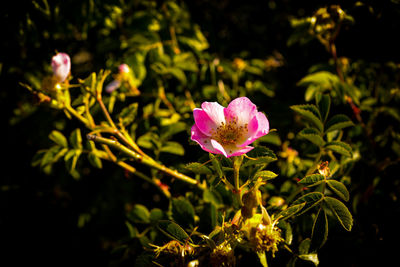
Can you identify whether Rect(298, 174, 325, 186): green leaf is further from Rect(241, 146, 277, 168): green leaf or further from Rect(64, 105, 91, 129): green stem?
Rect(64, 105, 91, 129): green stem

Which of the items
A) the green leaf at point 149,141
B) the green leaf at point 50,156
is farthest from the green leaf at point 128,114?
the green leaf at point 50,156

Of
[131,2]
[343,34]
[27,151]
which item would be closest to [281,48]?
[343,34]

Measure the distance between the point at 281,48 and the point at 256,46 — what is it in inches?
7.7

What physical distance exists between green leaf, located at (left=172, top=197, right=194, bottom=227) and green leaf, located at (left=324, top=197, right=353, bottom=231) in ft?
1.66

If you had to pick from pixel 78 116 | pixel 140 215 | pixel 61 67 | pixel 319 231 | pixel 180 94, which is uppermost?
pixel 61 67

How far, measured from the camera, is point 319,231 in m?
0.91

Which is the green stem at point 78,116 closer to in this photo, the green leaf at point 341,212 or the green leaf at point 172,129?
the green leaf at point 172,129

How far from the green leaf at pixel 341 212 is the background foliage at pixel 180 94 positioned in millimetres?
278

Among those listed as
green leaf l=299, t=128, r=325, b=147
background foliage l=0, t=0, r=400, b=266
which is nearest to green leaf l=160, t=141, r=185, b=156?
background foliage l=0, t=0, r=400, b=266

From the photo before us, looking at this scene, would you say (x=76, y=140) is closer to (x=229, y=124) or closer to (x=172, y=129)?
(x=172, y=129)

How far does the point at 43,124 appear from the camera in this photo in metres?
1.77

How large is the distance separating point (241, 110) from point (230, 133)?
0.31ft

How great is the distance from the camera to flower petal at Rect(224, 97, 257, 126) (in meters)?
0.97

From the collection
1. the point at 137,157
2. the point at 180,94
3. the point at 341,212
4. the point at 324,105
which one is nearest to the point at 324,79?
the point at 324,105
